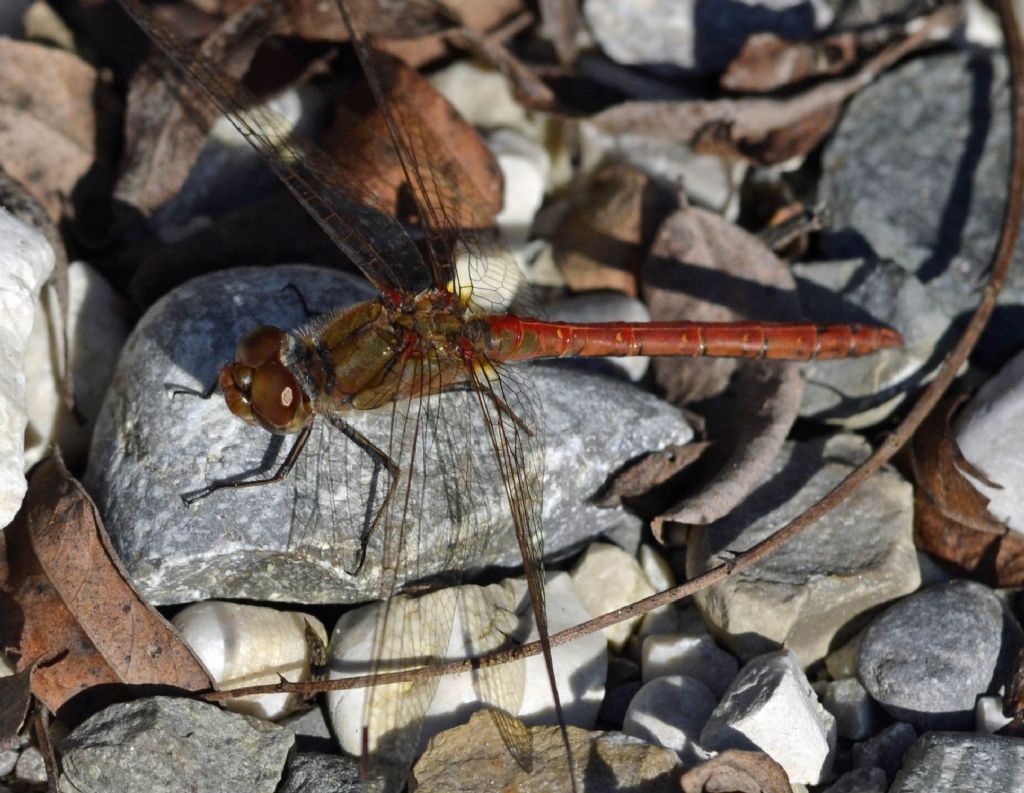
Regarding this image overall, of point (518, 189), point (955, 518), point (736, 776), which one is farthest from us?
point (518, 189)

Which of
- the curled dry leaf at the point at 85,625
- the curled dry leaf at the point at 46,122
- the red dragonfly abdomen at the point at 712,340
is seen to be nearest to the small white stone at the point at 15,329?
the curled dry leaf at the point at 85,625

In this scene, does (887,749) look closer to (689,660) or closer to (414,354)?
(689,660)

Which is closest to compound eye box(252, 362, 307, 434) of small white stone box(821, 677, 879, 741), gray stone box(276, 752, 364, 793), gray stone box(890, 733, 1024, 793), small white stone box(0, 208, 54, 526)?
small white stone box(0, 208, 54, 526)

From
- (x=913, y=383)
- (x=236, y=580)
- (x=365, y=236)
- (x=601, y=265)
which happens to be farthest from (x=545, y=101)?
(x=236, y=580)

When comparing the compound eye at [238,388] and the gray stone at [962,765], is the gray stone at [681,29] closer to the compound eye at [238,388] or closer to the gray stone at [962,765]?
the compound eye at [238,388]

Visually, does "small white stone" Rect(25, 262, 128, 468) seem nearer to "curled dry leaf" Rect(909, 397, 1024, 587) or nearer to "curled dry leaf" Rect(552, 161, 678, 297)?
"curled dry leaf" Rect(552, 161, 678, 297)

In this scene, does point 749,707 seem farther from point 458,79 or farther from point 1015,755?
point 458,79

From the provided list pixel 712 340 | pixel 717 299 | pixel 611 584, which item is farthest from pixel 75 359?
pixel 717 299
